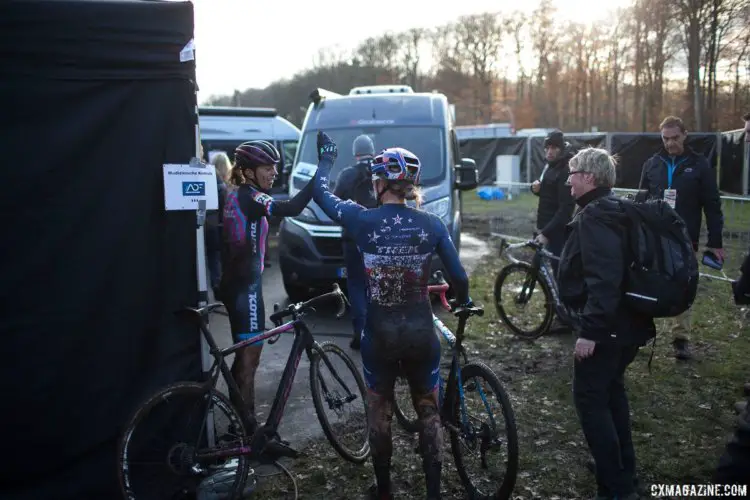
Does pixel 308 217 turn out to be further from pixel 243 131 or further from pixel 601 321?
pixel 243 131

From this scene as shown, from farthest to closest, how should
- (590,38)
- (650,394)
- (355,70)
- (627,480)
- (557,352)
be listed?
1. (355,70)
2. (590,38)
3. (557,352)
4. (650,394)
5. (627,480)

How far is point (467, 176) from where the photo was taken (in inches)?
311

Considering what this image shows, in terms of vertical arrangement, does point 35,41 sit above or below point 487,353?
above

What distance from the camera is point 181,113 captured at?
11.9ft

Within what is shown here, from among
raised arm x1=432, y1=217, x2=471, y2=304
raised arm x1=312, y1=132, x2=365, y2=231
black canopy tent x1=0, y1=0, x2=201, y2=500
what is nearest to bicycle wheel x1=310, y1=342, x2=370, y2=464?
black canopy tent x1=0, y1=0, x2=201, y2=500

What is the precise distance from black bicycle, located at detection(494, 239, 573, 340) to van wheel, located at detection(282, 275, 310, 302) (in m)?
2.55

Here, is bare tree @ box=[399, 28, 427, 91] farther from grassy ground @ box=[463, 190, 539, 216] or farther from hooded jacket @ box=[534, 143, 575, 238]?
hooded jacket @ box=[534, 143, 575, 238]

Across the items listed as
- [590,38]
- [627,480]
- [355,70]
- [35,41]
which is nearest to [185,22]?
[35,41]

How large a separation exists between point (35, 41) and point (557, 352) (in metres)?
5.25

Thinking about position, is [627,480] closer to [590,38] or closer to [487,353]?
[487,353]

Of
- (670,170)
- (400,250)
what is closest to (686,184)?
(670,170)

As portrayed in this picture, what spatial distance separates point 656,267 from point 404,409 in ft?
7.82

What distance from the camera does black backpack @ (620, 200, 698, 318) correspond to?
3.29 metres

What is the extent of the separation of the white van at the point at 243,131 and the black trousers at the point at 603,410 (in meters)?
12.9
